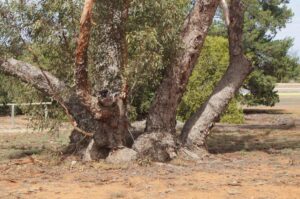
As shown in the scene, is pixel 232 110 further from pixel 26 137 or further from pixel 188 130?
pixel 188 130

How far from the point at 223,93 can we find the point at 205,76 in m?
8.44

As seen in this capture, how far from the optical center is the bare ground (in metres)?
8.30

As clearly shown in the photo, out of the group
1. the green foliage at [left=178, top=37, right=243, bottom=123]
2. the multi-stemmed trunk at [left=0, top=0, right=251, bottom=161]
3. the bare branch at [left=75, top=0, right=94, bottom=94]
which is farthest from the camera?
the green foliage at [left=178, top=37, right=243, bottom=123]

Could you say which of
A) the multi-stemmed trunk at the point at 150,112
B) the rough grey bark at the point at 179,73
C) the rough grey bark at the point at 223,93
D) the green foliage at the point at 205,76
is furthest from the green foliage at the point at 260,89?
the rough grey bark at the point at 179,73

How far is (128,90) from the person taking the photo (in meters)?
10.6

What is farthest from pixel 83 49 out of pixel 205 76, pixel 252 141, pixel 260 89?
pixel 260 89

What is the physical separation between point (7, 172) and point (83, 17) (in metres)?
3.10

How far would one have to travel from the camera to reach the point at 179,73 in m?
11.3

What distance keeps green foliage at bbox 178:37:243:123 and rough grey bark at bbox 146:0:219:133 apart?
342 inches

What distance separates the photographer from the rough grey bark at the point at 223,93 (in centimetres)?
1195

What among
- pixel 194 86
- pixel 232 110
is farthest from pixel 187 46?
pixel 232 110

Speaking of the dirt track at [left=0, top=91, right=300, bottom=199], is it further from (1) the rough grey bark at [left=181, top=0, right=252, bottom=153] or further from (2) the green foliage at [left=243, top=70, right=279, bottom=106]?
(2) the green foliage at [left=243, top=70, right=279, bottom=106]

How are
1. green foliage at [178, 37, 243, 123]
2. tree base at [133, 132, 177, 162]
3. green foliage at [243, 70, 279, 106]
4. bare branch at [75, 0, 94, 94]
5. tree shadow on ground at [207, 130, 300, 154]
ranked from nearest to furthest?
1. bare branch at [75, 0, 94, 94]
2. tree base at [133, 132, 177, 162]
3. tree shadow on ground at [207, 130, 300, 154]
4. green foliage at [178, 37, 243, 123]
5. green foliage at [243, 70, 279, 106]

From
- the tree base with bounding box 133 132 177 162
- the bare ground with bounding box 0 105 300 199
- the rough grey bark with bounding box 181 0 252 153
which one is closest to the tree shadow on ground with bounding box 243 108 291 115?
the bare ground with bounding box 0 105 300 199
